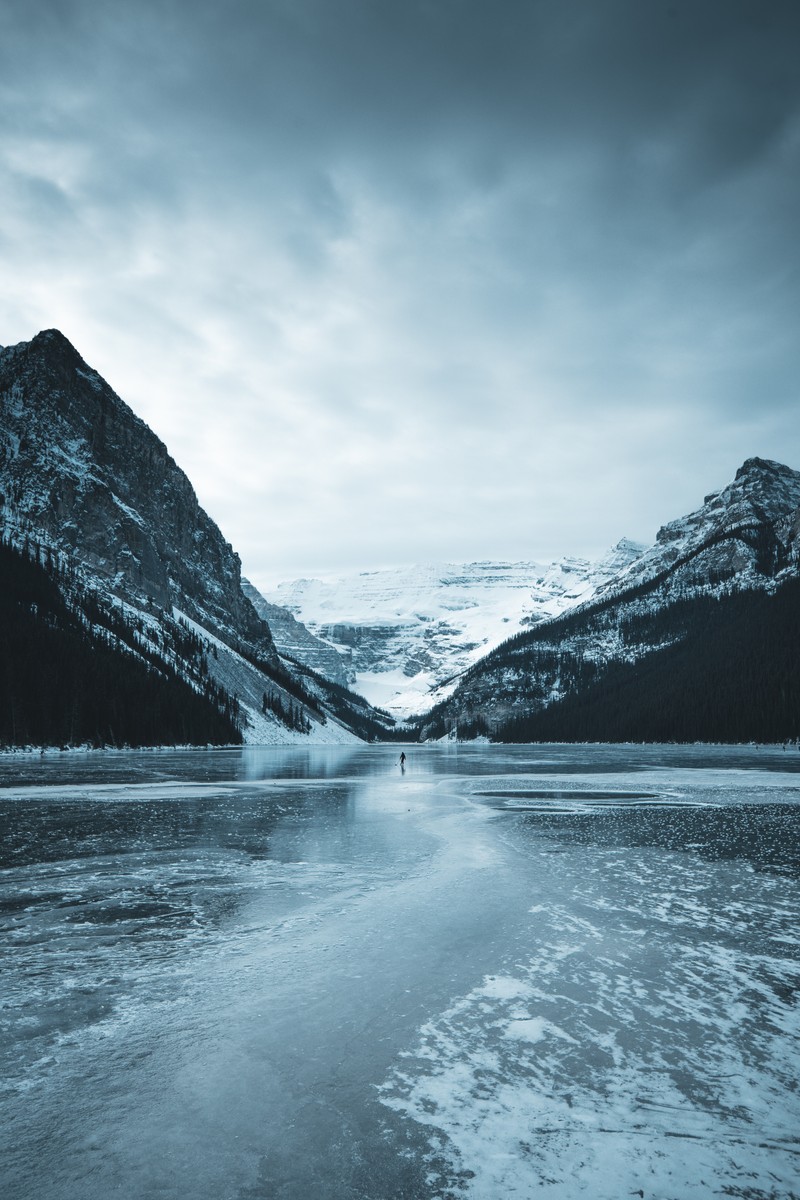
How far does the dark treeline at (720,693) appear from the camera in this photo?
405ft

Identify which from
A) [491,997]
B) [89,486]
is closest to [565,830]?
[491,997]

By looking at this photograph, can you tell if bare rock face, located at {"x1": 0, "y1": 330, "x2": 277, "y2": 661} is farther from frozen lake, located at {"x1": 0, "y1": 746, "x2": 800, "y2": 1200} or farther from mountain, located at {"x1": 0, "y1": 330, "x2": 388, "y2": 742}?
frozen lake, located at {"x1": 0, "y1": 746, "x2": 800, "y2": 1200}

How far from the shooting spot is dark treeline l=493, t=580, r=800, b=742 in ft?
405

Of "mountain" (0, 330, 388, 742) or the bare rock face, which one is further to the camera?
the bare rock face

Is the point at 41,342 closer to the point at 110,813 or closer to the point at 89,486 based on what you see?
the point at 89,486

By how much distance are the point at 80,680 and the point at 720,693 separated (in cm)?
12570

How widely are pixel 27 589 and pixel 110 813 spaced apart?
105m

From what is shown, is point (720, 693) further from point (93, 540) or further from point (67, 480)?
point (67, 480)

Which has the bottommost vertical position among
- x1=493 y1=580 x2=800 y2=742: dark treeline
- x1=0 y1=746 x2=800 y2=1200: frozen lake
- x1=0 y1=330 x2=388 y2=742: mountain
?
x1=0 y1=746 x2=800 y2=1200: frozen lake

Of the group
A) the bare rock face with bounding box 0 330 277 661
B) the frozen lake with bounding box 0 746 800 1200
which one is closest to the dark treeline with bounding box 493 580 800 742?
the frozen lake with bounding box 0 746 800 1200

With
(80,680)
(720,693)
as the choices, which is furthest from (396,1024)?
(720,693)

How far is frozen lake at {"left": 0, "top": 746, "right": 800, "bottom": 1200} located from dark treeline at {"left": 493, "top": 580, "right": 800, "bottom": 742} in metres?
121

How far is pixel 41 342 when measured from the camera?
630 ft

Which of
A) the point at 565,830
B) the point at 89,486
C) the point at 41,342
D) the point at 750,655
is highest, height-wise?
the point at 41,342
